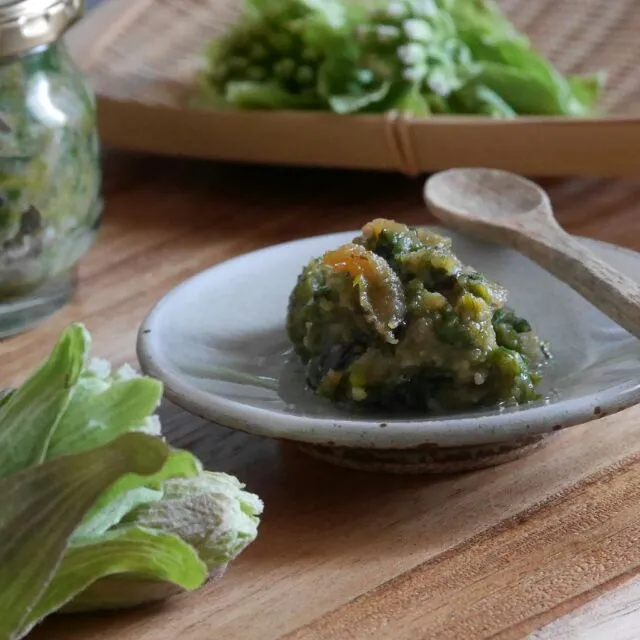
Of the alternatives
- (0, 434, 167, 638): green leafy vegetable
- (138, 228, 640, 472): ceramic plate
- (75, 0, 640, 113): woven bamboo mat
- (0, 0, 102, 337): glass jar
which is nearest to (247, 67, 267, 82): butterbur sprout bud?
(75, 0, 640, 113): woven bamboo mat

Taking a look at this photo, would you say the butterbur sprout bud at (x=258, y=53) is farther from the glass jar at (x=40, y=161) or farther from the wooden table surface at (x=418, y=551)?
the wooden table surface at (x=418, y=551)

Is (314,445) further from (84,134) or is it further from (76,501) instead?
(84,134)

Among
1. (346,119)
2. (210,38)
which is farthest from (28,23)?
(210,38)

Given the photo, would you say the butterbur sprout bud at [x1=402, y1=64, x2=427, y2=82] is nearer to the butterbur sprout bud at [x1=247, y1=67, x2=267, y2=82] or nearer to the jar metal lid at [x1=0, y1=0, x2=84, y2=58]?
the butterbur sprout bud at [x1=247, y1=67, x2=267, y2=82]

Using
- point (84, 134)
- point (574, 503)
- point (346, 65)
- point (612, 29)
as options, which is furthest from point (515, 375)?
point (612, 29)

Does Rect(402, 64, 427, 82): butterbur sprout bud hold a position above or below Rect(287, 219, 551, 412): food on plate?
below

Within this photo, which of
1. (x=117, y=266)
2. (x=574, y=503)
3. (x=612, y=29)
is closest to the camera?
(x=574, y=503)

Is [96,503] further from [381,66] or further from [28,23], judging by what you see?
Result: [381,66]
